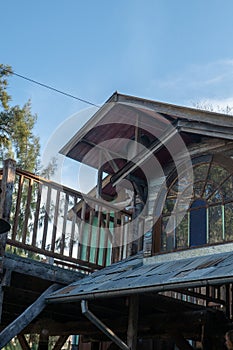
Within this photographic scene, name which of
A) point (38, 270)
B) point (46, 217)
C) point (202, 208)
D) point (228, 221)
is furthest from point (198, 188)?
point (38, 270)

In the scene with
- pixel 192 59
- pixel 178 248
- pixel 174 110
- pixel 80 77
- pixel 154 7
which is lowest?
pixel 178 248

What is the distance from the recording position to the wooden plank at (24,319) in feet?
23.9

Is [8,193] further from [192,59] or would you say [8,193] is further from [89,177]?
[192,59]

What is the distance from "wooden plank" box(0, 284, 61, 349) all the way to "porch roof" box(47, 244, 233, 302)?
15cm

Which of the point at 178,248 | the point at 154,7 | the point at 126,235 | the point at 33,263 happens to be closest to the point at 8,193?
the point at 33,263

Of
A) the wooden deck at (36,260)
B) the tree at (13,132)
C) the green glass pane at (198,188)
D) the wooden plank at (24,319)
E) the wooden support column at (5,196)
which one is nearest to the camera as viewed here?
the wooden plank at (24,319)

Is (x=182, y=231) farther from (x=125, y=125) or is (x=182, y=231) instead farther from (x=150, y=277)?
(x=125, y=125)

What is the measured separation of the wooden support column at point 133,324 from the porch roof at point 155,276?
41 centimetres

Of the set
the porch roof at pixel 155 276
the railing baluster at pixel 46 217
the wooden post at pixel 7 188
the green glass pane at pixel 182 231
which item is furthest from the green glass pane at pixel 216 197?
the wooden post at pixel 7 188

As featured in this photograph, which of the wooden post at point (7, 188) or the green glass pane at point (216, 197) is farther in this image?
the green glass pane at point (216, 197)

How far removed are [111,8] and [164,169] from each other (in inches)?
279

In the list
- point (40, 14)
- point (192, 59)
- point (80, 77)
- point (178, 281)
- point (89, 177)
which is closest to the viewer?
point (178, 281)

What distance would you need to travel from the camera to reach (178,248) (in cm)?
809

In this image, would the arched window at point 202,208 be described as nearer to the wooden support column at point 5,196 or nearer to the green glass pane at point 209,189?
the green glass pane at point 209,189
